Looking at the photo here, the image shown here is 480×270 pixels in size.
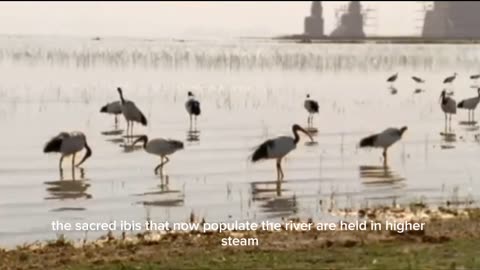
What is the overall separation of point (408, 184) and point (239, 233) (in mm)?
7044

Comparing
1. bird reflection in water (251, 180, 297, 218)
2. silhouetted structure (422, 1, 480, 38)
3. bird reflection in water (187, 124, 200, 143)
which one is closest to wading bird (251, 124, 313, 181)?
bird reflection in water (251, 180, 297, 218)

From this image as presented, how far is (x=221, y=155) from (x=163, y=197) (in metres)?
6.00

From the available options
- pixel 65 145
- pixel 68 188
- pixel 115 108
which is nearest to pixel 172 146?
pixel 65 145

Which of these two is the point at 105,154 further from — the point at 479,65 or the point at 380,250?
the point at 479,65

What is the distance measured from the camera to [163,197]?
57.2ft

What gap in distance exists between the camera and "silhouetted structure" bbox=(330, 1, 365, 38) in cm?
19288

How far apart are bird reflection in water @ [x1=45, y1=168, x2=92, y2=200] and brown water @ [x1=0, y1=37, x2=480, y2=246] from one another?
0.04 m

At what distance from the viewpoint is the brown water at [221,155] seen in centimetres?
1641

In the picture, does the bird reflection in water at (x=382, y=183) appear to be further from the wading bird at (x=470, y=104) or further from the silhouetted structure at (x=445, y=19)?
the silhouetted structure at (x=445, y=19)

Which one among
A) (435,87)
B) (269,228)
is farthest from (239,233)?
(435,87)

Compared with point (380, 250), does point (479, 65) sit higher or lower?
higher

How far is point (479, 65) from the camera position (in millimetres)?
66375

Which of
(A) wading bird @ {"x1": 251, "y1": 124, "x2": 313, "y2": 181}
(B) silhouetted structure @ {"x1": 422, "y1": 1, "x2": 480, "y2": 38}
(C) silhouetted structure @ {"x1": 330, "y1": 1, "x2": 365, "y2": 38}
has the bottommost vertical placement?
(A) wading bird @ {"x1": 251, "y1": 124, "x2": 313, "y2": 181}

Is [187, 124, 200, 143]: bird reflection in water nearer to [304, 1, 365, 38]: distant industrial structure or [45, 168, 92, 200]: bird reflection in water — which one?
[45, 168, 92, 200]: bird reflection in water
